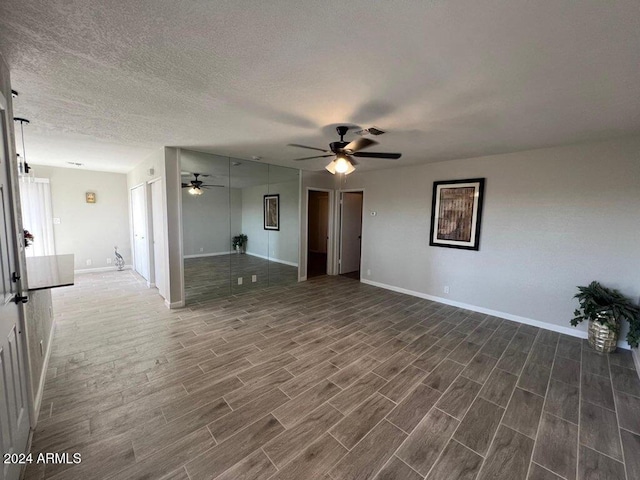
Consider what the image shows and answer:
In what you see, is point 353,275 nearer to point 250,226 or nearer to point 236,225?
point 250,226

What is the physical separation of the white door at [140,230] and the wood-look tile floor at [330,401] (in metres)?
2.00

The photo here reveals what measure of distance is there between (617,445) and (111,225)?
30.0 feet

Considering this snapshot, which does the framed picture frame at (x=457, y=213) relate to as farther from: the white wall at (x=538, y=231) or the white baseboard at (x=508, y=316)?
the white baseboard at (x=508, y=316)

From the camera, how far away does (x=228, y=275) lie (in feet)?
16.5

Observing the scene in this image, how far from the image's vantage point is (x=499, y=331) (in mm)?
3617

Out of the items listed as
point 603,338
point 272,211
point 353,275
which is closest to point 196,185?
point 272,211

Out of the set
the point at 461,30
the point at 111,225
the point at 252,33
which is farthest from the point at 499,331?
the point at 111,225

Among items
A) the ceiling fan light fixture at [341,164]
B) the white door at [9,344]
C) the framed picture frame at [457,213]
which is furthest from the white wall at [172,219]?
the framed picture frame at [457,213]

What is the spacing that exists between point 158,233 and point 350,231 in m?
4.40

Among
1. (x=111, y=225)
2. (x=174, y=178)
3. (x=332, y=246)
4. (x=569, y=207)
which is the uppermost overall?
(x=174, y=178)

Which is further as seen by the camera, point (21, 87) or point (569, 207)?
point (569, 207)

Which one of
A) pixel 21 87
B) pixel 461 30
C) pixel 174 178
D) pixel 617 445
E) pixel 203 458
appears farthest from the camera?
pixel 174 178

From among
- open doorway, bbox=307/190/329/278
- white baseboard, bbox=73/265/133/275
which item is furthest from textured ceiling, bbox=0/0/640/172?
open doorway, bbox=307/190/329/278

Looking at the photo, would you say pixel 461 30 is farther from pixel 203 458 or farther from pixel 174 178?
pixel 174 178
